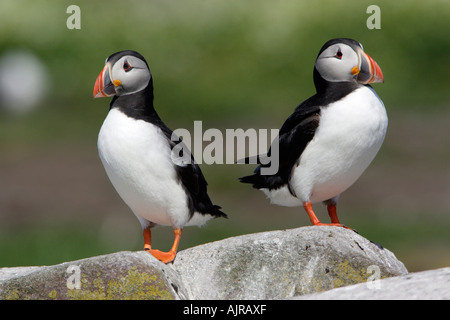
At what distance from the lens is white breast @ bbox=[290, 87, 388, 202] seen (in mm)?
7832

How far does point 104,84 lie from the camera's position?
779 cm

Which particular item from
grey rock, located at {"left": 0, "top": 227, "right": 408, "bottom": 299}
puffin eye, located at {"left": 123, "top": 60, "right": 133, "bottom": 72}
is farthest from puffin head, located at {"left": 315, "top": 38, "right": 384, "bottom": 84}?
puffin eye, located at {"left": 123, "top": 60, "right": 133, "bottom": 72}

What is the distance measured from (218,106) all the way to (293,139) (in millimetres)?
13281

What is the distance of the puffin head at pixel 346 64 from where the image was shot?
794 centimetres

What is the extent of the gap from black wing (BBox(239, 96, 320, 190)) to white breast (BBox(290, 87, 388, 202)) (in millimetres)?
84

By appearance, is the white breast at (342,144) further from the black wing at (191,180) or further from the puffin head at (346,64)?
the black wing at (191,180)

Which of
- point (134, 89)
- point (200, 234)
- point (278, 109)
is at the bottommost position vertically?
point (200, 234)

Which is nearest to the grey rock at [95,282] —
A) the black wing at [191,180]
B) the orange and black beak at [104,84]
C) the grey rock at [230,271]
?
the grey rock at [230,271]

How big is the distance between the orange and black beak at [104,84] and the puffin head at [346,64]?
1.91 m
